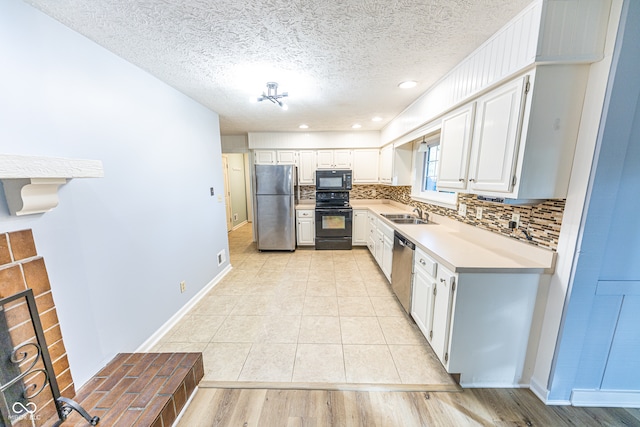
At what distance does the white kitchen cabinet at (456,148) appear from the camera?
1.77m

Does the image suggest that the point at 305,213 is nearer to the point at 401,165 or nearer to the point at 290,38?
the point at 401,165

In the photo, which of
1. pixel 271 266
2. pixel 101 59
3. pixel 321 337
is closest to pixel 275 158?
pixel 271 266

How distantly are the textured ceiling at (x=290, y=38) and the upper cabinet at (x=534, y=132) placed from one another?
0.42 meters

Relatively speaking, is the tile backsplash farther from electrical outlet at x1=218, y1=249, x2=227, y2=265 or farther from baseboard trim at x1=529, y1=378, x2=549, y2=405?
electrical outlet at x1=218, y1=249, x2=227, y2=265

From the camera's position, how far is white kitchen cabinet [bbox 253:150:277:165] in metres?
4.50

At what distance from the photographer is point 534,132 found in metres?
1.30

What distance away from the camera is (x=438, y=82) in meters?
2.15

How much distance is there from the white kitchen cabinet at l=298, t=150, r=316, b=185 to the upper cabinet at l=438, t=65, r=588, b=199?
3.23m

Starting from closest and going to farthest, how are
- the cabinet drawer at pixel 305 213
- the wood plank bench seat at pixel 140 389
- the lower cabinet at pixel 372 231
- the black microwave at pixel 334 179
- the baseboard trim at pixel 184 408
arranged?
the wood plank bench seat at pixel 140 389 → the baseboard trim at pixel 184 408 → the lower cabinet at pixel 372 231 → the black microwave at pixel 334 179 → the cabinet drawer at pixel 305 213

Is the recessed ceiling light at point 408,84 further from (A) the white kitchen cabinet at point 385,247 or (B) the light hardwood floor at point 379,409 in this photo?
(B) the light hardwood floor at point 379,409

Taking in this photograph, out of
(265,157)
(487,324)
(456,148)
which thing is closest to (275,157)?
(265,157)

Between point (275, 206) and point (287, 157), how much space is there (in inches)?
41.3

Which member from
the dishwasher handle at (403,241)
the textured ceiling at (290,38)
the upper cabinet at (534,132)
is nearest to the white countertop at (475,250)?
the dishwasher handle at (403,241)

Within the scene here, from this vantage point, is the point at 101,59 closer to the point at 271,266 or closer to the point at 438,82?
the point at 438,82
